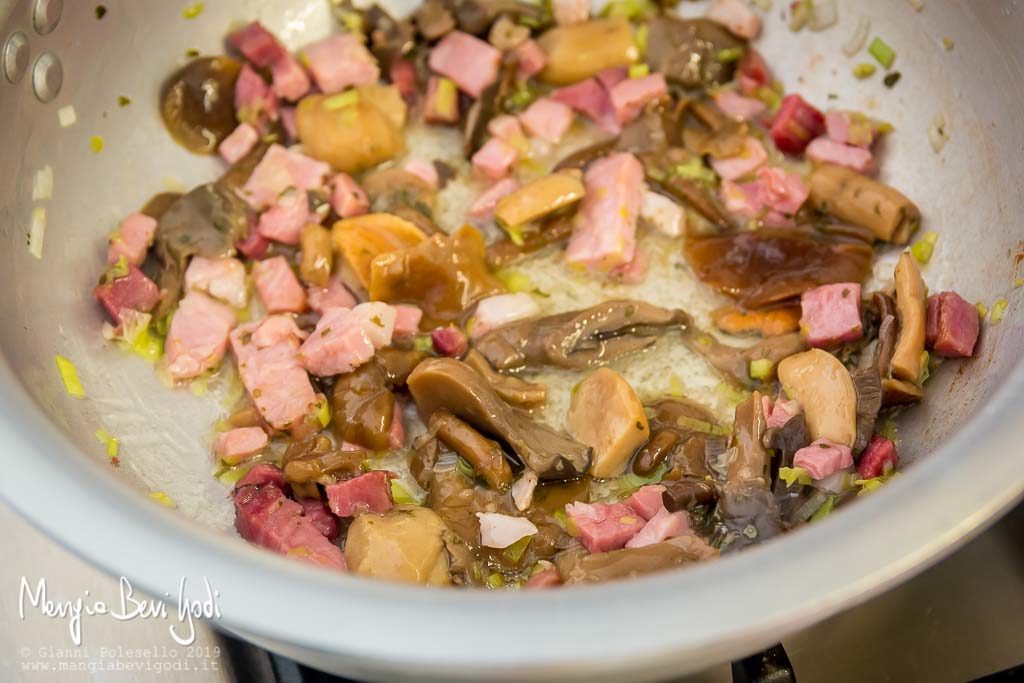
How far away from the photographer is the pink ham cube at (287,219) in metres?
2.23

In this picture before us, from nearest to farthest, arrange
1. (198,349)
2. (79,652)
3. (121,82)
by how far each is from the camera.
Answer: (79,652) < (198,349) < (121,82)

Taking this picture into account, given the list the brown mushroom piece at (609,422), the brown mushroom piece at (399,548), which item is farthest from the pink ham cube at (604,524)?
the brown mushroom piece at (399,548)

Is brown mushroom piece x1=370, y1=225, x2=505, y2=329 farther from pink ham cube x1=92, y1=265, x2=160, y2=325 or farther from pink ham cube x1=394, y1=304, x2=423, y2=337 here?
pink ham cube x1=92, y1=265, x2=160, y2=325

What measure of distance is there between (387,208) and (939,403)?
1.22m

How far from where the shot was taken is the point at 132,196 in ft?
7.26

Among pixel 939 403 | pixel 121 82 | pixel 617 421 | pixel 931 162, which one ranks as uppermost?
pixel 931 162

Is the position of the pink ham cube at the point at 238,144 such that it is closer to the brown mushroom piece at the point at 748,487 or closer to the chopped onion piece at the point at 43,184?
the chopped onion piece at the point at 43,184

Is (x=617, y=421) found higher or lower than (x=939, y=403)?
lower

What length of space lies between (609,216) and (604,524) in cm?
78

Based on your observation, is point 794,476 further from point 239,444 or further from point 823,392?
point 239,444

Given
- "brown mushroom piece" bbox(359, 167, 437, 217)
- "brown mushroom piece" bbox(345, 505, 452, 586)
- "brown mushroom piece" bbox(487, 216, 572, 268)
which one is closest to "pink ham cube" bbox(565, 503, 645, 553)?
"brown mushroom piece" bbox(345, 505, 452, 586)

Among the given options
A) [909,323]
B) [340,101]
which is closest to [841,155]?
[909,323]

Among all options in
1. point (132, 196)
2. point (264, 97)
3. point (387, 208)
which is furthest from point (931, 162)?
point (132, 196)

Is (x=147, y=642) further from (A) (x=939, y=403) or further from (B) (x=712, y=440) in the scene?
(A) (x=939, y=403)
